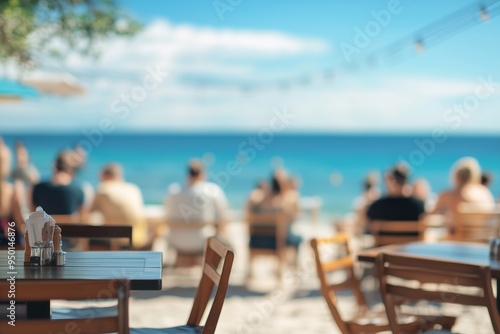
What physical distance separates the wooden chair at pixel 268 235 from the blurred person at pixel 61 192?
141 centimetres

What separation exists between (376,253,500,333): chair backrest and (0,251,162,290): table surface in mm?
922

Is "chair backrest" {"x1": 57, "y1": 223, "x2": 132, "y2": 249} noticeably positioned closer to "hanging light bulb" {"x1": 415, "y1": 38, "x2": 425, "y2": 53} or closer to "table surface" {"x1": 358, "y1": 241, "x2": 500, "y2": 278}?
"table surface" {"x1": 358, "y1": 241, "x2": 500, "y2": 278}

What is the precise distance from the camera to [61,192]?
6207mm

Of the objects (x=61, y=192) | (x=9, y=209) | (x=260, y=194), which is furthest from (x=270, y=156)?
(x=9, y=209)

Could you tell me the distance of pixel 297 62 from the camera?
4225 centimetres

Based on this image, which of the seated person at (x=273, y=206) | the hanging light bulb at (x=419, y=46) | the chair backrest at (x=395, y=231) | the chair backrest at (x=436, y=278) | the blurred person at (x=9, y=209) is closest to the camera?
the chair backrest at (x=436, y=278)

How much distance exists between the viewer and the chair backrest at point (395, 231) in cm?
618

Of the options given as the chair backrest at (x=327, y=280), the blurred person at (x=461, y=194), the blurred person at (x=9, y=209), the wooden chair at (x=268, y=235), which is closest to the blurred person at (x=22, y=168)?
the wooden chair at (x=268, y=235)

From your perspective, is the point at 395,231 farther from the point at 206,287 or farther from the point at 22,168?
the point at 22,168

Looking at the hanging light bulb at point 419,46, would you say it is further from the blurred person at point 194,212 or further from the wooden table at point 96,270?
the wooden table at point 96,270

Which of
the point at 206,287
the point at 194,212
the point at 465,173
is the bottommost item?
the point at 206,287

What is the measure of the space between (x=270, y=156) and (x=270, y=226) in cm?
3090

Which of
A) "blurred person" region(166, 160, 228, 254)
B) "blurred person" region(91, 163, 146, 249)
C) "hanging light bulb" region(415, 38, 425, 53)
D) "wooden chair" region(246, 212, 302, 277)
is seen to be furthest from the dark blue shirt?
"hanging light bulb" region(415, 38, 425, 53)

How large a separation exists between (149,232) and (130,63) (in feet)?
112
